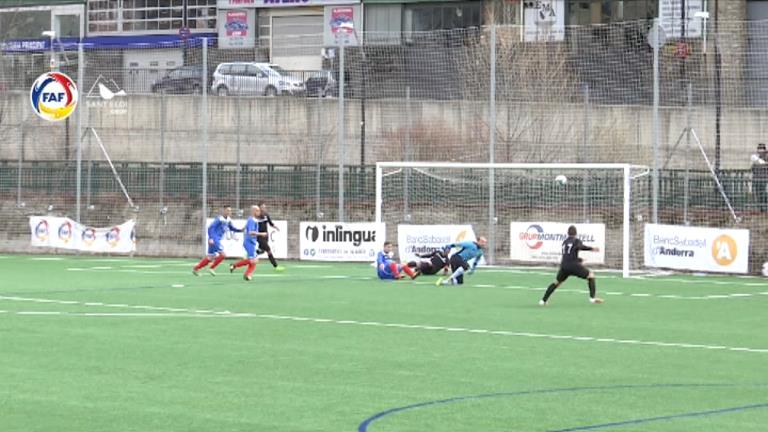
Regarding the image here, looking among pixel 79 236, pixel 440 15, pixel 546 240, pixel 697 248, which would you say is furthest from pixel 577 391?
pixel 440 15

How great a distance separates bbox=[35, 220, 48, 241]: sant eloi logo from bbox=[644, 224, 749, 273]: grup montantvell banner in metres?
18.6

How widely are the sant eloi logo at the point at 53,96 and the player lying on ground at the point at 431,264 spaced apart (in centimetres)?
1388

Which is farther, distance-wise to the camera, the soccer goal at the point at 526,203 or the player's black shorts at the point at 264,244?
the soccer goal at the point at 526,203

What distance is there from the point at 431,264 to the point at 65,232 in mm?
14331

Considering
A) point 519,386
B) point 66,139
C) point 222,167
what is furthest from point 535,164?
point 519,386

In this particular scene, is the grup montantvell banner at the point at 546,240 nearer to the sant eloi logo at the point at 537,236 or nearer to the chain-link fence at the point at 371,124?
the sant eloi logo at the point at 537,236

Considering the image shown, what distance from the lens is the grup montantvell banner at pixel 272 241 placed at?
4384 centimetres

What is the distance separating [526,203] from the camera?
42.2 metres

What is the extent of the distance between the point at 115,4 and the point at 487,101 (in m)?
44.3

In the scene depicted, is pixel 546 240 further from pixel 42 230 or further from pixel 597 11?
pixel 597 11

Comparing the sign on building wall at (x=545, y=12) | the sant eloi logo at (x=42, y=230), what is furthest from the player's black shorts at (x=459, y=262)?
the sign on building wall at (x=545, y=12)

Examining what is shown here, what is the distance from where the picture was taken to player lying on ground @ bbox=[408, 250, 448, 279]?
36.6 metres

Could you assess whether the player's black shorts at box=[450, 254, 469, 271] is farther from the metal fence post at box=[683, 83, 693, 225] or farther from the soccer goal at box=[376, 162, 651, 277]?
the metal fence post at box=[683, 83, 693, 225]

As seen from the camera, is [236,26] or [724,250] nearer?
[724,250]
